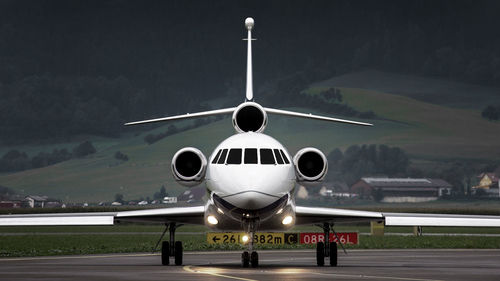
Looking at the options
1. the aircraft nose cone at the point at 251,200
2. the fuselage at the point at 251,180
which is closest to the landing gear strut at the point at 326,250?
the fuselage at the point at 251,180

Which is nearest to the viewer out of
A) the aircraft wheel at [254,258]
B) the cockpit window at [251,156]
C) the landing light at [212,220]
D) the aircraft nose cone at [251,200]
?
the aircraft nose cone at [251,200]

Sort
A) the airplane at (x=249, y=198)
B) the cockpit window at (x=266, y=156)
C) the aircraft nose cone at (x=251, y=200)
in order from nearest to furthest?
the aircraft nose cone at (x=251, y=200) < the airplane at (x=249, y=198) < the cockpit window at (x=266, y=156)

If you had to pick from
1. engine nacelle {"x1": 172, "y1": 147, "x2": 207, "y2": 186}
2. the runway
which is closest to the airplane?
engine nacelle {"x1": 172, "y1": 147, "x2": 207, "y2": 186}

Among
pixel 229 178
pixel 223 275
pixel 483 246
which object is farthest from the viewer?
pixel 483 246

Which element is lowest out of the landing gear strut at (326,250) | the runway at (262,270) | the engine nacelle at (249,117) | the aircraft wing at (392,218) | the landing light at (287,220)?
the runway at (262,270)

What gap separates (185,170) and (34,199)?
6597 inches

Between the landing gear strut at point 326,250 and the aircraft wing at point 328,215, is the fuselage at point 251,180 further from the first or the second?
the landing gear strut at point 326,250

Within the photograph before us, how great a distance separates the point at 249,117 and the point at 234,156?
396cm

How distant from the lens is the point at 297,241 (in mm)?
27500

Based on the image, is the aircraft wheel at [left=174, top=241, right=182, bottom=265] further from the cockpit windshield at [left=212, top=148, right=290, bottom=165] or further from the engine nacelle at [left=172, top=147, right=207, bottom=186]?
the cockpit windshield at [left=212, top=148, right=290, bottom=165]

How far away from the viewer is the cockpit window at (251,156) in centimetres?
2338

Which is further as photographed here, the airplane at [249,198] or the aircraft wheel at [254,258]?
the aircraft wheel at [254,258]

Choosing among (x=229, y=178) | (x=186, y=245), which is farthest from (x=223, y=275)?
(x=186, y=245)

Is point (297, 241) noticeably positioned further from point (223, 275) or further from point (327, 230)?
point (223, 275)
